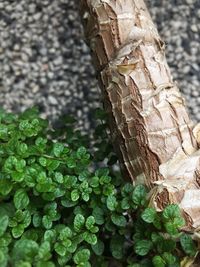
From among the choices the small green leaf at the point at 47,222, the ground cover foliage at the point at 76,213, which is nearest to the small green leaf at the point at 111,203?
the ground cover foliage at the point at 76,213

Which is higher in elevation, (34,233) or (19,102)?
(34,233)

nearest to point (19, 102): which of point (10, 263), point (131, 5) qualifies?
point (131, 5)

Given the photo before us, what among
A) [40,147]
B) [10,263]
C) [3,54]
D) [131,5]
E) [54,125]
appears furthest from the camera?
[3,54]

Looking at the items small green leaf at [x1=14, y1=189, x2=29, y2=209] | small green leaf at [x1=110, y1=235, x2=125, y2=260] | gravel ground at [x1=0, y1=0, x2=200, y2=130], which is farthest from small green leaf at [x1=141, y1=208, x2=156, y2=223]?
gravel ground at [x1=0, y1=0, x2=200, y2=130]

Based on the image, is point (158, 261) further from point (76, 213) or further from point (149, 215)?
point (76, 213)

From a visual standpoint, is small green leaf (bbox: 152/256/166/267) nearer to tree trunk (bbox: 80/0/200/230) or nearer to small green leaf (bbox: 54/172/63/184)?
tree trunk (bbox: 80/0/200/230)

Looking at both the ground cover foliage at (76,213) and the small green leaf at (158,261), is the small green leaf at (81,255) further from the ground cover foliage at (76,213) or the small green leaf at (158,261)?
the small green leaf at (158,261)

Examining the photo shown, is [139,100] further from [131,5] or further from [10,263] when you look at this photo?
[10,263]
